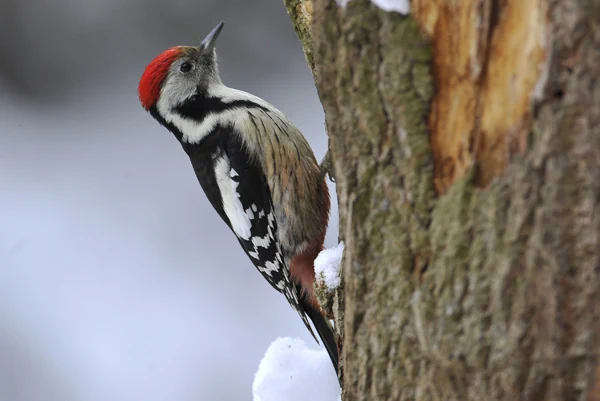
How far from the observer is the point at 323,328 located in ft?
9.12

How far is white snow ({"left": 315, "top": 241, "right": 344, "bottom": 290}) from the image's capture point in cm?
184

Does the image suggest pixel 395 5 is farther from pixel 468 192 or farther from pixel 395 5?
pixel 468 192

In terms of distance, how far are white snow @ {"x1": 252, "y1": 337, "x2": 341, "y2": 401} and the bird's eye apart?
1.43 meters

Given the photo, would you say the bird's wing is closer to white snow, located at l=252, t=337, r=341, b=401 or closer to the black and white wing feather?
the black and white wing feather

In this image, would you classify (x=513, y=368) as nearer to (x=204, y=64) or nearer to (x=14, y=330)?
(x=204, y=64)

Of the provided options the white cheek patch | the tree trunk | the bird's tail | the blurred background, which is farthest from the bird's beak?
the tree trunk

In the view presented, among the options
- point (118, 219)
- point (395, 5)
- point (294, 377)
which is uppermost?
point (118, 219)

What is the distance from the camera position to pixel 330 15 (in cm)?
133

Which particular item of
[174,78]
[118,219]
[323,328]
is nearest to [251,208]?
[323,328]

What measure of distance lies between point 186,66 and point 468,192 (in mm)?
2106

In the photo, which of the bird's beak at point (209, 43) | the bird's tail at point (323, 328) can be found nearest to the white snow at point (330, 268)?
the bird's tail at point (323, 328)

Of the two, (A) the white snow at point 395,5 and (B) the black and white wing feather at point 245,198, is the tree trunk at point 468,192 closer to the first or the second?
(A) the white snow at point 395,5

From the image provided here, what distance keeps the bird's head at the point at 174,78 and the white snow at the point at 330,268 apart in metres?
1.34

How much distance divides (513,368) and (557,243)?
0.23 metres
